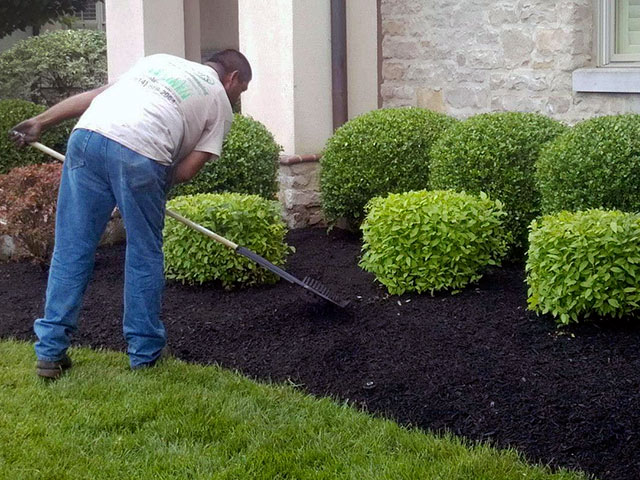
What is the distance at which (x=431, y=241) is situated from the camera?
6.23 meters

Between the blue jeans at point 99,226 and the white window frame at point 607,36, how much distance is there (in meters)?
3.93

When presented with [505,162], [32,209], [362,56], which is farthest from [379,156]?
[32,209]

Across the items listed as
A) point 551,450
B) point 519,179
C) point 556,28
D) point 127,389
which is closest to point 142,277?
point 127,389

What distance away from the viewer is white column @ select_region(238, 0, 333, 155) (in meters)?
8.66

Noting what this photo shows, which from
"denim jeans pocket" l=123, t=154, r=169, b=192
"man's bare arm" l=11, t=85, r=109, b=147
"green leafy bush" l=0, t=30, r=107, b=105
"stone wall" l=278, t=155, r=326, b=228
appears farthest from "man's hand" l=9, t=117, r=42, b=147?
"green leafy bush" l=0, t=30, r=107, b=105

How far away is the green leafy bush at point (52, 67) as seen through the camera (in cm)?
1340

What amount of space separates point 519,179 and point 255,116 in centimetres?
302

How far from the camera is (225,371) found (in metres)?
5.27

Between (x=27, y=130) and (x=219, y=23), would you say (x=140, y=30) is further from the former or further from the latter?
(x=27, y=130)

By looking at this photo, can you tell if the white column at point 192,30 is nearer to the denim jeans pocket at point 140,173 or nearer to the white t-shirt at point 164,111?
the white t-shirt at point 164,111

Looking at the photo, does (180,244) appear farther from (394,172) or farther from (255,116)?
(255,116)

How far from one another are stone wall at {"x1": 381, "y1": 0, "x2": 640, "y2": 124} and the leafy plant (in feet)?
11.0

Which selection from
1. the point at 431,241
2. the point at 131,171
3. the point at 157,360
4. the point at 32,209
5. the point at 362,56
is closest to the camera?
the point at 131,171

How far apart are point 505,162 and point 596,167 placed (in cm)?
92
